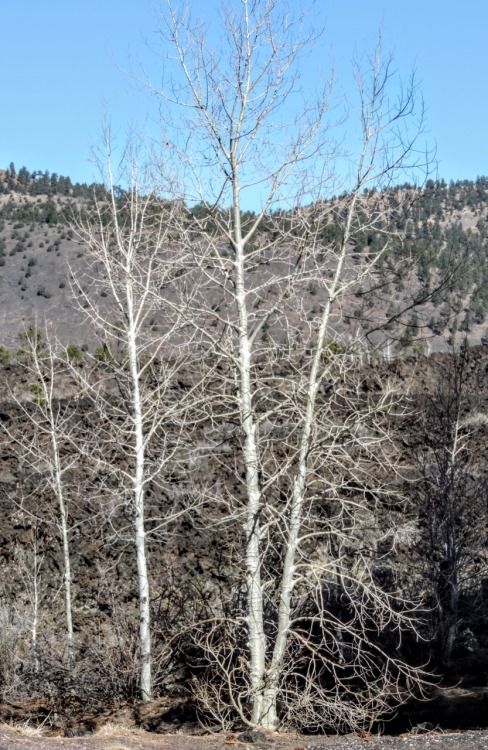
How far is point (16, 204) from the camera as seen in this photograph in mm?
84812

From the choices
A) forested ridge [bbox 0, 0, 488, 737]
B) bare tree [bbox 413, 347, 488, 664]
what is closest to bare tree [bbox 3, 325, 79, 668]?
forested ridge [bbox 0, 0, 488, 737]

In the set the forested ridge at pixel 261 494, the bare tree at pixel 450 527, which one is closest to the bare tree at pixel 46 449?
the forested ridge at pixel 261 494

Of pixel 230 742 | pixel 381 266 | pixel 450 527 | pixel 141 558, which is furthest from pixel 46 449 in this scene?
pixel 381 266

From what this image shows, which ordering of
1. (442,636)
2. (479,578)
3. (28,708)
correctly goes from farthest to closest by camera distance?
(479,578) → (442,636) → (28,708)

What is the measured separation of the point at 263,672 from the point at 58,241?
62.3 metres

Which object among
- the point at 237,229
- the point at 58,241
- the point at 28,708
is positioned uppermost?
the point at 58,241

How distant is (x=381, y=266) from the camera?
9953 millimetres

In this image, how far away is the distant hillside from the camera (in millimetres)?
9602

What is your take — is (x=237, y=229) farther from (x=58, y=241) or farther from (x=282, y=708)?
(x=58, y=241)

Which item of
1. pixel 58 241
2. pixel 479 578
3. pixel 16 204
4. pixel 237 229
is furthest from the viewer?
pixel 16 204

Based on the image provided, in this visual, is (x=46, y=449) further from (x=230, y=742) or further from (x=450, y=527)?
(x=230, y=742)

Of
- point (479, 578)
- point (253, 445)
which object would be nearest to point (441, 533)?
point (479, 578)

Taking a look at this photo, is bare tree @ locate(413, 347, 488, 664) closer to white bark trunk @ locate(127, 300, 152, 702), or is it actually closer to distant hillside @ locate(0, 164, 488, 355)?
distant hillside @ locate(0, 164, 488, 355)

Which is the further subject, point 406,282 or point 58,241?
point 58,241
